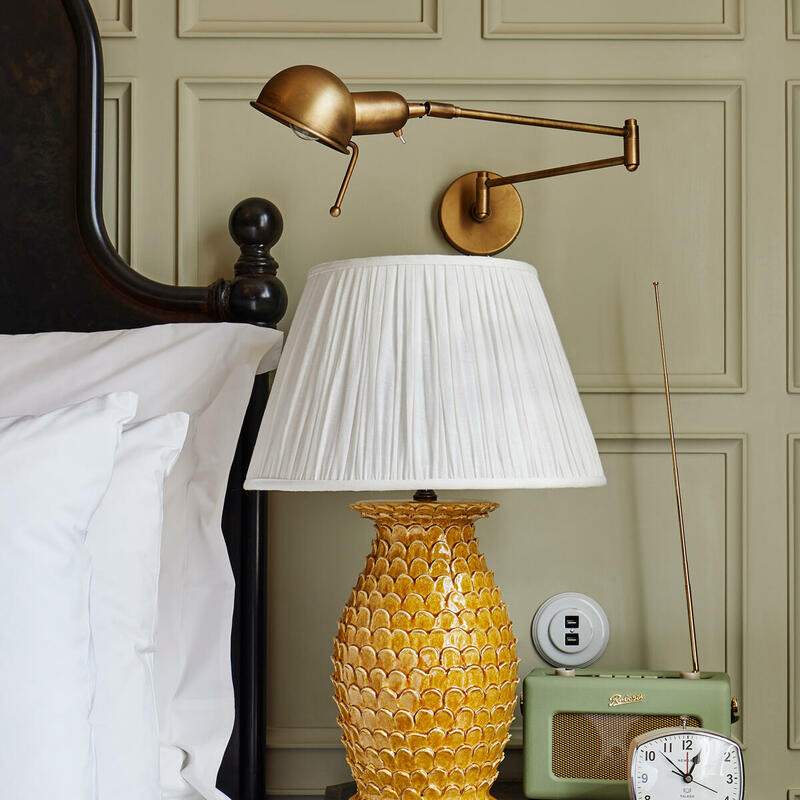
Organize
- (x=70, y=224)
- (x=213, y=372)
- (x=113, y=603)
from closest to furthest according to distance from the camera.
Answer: (x=113, y=603), (x=213, y=372), (x=70, y=224)

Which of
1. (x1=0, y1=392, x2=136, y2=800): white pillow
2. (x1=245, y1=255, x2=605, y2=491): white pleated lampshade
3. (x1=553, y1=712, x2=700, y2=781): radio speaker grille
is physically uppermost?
(x1=245, y1=255, x2=605, y2=491): white pleated lampshade

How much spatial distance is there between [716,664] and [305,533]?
65cm

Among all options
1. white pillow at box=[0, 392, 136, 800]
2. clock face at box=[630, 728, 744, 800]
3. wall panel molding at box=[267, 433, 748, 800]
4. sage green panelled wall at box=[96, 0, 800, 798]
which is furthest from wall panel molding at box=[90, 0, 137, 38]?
clock face at box=[630, 728, 744, 800]

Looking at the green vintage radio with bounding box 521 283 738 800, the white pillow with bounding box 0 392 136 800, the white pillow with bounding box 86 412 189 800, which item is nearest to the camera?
the white pillow with bounding box 0 392 136 800

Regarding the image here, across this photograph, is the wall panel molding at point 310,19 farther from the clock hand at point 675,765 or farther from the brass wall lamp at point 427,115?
the clock hand at point 675,765

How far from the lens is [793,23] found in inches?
51.8

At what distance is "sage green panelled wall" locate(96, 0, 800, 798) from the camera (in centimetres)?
129

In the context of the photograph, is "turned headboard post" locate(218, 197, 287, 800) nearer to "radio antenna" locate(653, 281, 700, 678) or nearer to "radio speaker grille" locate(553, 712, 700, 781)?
"radio speaker grille" locate(553, 712, 700, 781)

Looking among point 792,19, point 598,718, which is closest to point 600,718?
point 598,718

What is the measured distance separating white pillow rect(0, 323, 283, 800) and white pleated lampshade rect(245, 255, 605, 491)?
173 millimetres

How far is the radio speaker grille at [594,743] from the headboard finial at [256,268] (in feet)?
2.19

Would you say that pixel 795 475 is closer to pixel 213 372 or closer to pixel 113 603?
pixel 213 372

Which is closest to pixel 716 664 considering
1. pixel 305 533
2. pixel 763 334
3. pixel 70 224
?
pixel 763 334

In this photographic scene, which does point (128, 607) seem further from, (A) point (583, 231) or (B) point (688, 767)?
(A) point (583, 231)
